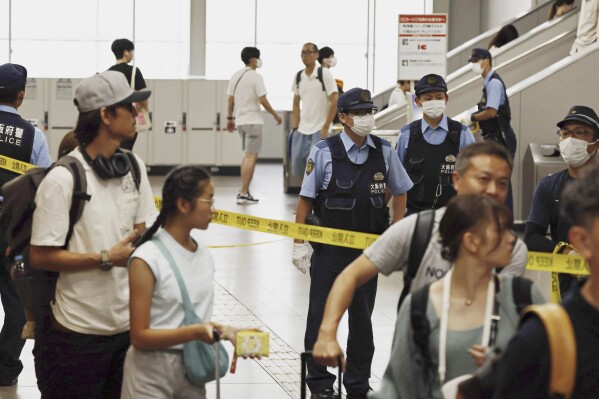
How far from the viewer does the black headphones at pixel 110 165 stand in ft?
14.0

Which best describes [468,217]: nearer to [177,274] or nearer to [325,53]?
[177,274]

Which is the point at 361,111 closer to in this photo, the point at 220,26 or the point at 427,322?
the point at 427,322

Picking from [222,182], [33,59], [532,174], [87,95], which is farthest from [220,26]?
[87,95]

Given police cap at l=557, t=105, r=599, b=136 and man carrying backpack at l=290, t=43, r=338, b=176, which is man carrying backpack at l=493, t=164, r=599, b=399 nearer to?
police cap at l=557, t=105, r=599, b=136

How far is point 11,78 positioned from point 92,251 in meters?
2.69

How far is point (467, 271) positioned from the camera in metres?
3.28

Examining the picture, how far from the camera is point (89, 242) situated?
4273 millimetres

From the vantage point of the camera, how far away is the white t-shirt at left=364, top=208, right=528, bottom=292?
3812 millimetres

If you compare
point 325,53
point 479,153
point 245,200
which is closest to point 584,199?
point 479,153

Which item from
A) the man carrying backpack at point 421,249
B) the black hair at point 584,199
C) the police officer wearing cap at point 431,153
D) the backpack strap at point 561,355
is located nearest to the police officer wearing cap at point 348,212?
the police officer wearing cap at point 431,153

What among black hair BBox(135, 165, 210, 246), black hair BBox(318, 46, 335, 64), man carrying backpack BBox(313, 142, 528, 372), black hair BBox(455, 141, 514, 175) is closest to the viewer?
man carrying backpack BBox(313, 142, 528, 372)

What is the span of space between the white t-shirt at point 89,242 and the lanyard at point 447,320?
1.51 metres

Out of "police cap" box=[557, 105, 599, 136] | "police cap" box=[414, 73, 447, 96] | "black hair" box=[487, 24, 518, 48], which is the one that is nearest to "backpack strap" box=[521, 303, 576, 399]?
"police cap" box=[557, 105, 599, 136]

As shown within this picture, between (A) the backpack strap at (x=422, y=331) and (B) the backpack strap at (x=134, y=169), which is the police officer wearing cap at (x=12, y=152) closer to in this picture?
(B) the backpack strap at (x=134, y=169)
